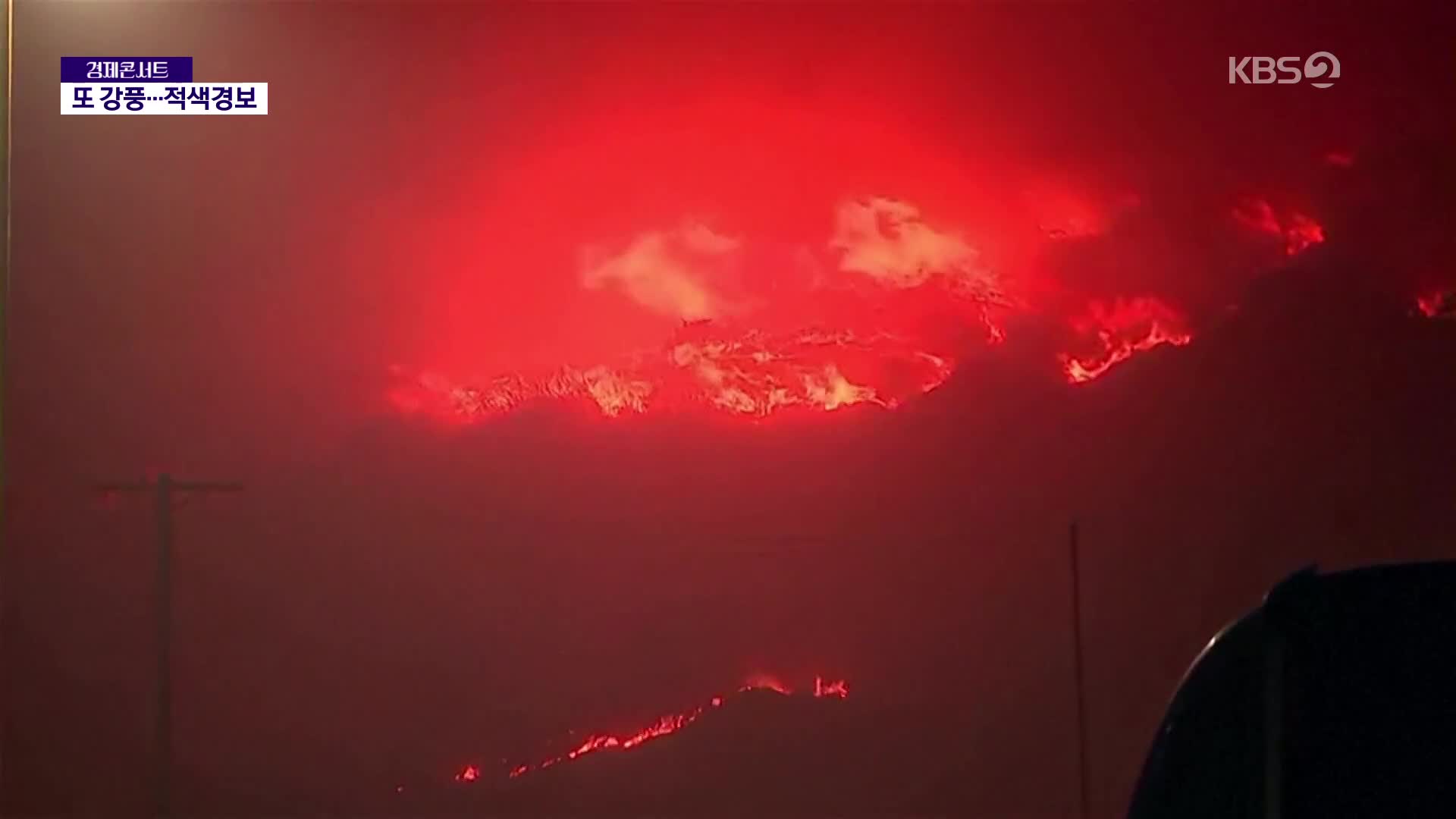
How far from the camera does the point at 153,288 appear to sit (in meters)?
2.86

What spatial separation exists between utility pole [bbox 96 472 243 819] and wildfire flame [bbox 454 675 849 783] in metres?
0.65

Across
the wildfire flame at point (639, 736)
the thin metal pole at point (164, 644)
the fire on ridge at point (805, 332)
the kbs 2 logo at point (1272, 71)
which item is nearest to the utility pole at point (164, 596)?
the thin metal pole at point (164, 644)

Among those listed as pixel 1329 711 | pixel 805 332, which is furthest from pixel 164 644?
pixel 1329 711

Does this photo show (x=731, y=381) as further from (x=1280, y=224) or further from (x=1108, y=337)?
(x=1280, y=224)

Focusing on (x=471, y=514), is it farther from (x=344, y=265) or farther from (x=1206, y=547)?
(x=1206, y=547)

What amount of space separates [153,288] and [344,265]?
17.0 inches

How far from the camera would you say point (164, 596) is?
2.84 m

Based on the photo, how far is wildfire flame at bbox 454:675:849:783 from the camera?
2857mm

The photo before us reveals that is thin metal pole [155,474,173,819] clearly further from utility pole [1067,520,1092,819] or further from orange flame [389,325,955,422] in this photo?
utility pole [1067,520,1092,819]

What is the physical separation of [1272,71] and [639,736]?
2.07 meters

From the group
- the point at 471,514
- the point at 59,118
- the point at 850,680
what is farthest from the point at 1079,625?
the point at 59,118
